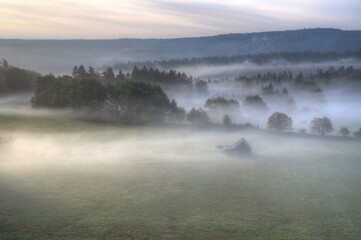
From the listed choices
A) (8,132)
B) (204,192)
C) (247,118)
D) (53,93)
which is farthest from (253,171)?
(247,118)

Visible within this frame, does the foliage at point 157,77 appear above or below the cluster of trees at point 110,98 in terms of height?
above

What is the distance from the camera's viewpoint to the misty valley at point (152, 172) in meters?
41.0

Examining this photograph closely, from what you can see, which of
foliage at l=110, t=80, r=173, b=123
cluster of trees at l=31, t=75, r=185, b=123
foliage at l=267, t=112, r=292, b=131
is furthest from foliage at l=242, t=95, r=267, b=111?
foliage at l=110, t=80, r=173, b=123

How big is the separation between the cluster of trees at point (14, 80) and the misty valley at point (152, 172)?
0.59m

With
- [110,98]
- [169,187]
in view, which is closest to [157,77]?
[110,98]

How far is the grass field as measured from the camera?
40.2 metres

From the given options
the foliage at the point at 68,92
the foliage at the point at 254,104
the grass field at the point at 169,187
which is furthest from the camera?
the foliage at the point at 254,104

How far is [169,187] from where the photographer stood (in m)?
53.2

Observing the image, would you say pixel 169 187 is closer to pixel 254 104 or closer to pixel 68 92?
pixel 68 92

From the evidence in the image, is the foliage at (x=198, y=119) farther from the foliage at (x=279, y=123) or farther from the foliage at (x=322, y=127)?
the foliage at (x=322, y=127)

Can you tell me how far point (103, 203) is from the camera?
154 feet

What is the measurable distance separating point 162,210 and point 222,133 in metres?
51.2

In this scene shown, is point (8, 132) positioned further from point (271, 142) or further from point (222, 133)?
point (271, 142)

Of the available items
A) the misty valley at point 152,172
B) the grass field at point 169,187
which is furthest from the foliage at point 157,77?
the grass field at point 169,187
